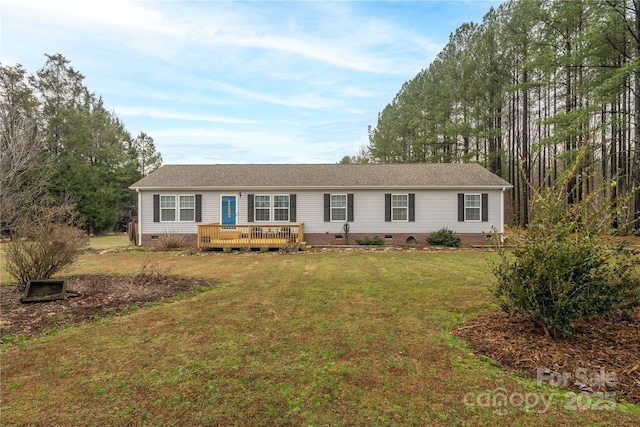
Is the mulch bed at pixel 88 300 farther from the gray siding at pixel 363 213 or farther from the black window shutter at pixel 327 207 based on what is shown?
the black window shutter at pixel 327 207

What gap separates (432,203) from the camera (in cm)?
1537

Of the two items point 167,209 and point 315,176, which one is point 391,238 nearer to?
point 315,176

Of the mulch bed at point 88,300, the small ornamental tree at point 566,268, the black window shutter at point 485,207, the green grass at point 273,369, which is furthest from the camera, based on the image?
the black window shutter at point 485,207

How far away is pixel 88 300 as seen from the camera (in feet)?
19.1

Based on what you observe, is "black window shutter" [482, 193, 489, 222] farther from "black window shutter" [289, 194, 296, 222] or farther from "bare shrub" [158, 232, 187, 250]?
"bare shrub" [158, 232, 187, 250]

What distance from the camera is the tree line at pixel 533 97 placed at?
1538 cm

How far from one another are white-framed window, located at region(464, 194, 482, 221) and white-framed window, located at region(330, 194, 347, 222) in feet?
19.5

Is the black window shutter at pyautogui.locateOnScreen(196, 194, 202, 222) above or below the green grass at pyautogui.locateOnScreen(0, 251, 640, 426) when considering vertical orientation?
above


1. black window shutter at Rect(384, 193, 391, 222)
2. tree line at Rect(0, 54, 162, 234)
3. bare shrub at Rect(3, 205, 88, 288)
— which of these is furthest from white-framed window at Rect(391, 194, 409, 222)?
tree line at Rect(0, 54, 162, 234)

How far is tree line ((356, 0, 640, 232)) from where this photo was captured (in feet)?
50.5

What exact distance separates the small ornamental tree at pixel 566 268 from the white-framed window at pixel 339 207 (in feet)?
37.5

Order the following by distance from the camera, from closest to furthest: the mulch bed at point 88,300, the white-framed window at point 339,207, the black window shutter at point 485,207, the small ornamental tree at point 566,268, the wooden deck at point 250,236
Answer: the small ornamental tree at point 566,268 < the mulch bed at point 88,300 < the wooden deck at point 250,236 < the black window shutter at point 485,207 < the white-framed window at point 339,207

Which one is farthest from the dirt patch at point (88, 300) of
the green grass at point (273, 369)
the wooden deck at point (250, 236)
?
the wooden deck at point (250, 236)

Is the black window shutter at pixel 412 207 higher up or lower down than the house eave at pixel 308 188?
lower down
